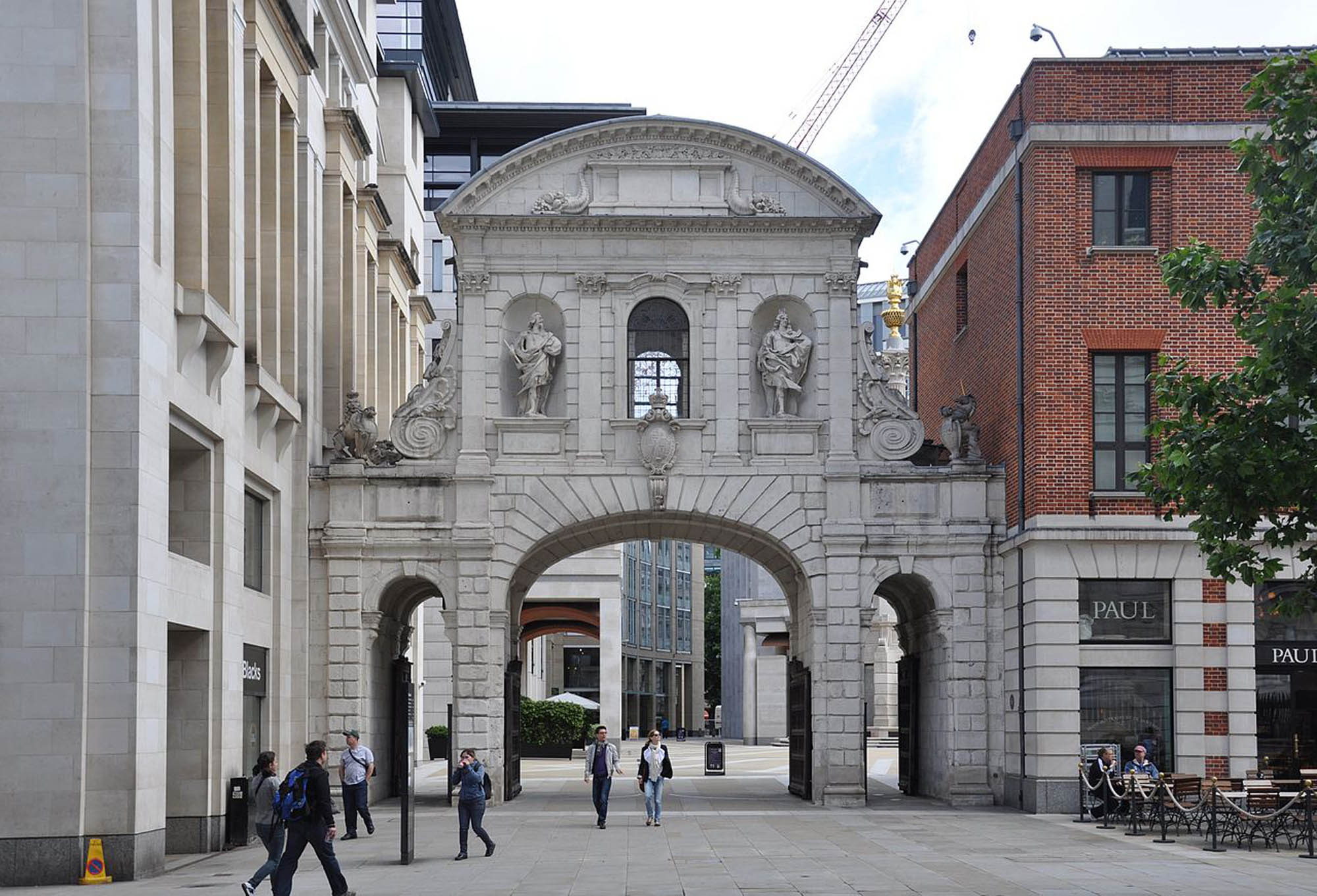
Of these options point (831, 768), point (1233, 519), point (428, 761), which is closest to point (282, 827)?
point (1233, 519)

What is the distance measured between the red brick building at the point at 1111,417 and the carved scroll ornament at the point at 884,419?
6.76ft

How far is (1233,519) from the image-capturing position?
2147 cm

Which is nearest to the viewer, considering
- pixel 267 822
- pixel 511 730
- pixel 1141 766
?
pixel 267 822

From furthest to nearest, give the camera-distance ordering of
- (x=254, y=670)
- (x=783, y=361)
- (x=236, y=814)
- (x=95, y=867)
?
(x=783, y=361) < (x=254, y=670) < (x=236, y=814) < (x=95, y=867)

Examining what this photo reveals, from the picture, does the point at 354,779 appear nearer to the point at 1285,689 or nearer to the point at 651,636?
the point at 1285,689

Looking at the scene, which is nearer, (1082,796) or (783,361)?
(1082,796)

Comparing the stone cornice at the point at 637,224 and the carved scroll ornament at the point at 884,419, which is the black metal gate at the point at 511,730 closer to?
the carved scroll ornament at the point at 884,419

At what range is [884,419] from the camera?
36156mm

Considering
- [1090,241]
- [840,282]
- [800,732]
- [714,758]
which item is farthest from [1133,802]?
[714,758]

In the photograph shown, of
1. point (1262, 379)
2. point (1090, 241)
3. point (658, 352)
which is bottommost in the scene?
point (1262, 379)

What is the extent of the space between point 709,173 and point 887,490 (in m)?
7.38

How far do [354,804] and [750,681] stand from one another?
4772 centimetres

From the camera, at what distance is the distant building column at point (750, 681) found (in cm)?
7544

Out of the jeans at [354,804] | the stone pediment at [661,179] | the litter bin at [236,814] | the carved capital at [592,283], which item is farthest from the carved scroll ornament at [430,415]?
the litter bin at [236,814]
